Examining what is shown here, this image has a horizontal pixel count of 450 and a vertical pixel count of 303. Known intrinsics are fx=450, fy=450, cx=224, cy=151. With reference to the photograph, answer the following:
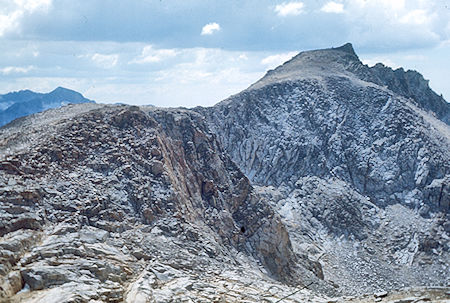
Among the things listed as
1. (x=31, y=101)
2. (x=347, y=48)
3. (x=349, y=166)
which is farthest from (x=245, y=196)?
(x=31, y=101)

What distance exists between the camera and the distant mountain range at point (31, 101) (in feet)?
340

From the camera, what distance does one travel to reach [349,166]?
255 ft

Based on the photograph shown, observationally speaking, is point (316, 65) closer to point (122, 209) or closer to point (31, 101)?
point (31, 101)

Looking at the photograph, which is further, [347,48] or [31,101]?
[31,101]

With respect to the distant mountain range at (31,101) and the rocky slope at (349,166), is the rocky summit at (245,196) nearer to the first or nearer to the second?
the rocky slope at (349,166)

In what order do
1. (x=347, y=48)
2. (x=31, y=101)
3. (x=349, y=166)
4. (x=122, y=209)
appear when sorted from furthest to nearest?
(x=31, y=101), (x=347, y=48), (x=349, y=166), (x=122, y=209)

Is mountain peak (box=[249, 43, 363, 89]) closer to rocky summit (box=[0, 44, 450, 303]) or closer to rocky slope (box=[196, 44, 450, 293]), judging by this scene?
rocky slope (box=[196, 44, 450, 293])

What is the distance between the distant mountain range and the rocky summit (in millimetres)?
48387

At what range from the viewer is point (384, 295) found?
78.0 ft

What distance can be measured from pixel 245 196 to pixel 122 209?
19.4 m

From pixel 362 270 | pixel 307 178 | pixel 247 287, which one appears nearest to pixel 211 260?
pixel 247 287

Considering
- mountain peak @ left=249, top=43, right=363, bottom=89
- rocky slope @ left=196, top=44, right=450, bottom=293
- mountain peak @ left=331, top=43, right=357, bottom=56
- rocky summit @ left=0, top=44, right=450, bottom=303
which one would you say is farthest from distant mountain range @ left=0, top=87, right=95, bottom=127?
mountain peak @ left=331, top=43, right=357, bottom=56

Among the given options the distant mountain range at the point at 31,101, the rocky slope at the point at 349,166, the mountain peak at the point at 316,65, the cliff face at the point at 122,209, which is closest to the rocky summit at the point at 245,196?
the cliff face at the point at 122,209

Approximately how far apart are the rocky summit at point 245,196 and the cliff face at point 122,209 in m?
0.13
